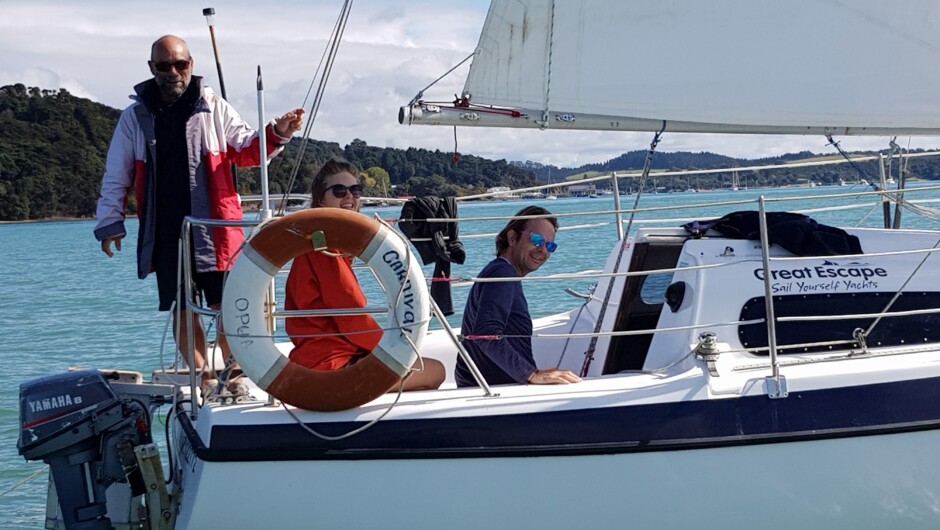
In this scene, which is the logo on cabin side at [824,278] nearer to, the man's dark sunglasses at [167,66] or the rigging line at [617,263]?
the rigging line at [617,263]

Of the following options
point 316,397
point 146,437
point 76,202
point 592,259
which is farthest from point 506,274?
point 76,202

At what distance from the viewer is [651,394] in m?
4.12

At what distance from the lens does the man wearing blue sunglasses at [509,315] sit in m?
4.39

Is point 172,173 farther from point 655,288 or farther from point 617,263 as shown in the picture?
point 655,288

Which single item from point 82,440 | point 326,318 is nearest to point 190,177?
point 326,318

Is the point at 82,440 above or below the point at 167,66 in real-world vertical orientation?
below

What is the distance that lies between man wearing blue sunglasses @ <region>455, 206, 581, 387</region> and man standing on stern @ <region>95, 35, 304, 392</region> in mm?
1107

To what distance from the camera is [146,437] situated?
4371 mm

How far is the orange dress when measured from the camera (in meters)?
4.10

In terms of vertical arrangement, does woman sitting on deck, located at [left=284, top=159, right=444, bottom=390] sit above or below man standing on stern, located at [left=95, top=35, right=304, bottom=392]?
below

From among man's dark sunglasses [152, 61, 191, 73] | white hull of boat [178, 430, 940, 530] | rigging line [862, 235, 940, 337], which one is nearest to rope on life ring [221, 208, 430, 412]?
white hull of boat [178, 430, 940, 530]

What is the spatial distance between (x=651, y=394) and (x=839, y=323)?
102 centimetres

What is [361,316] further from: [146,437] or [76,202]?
[76,202]

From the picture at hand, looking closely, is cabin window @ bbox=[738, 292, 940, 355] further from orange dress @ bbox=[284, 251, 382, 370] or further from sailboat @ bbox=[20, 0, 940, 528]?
orange dress @ bbox=[284, 251, 382, 370]
